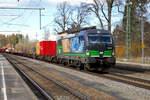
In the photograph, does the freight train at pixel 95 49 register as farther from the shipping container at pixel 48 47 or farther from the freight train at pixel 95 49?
the shipping container at pixel 48 47

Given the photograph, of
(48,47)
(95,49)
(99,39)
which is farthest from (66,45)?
(48,47)

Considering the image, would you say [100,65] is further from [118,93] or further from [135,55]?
[135,55]

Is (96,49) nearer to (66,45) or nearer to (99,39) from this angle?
(99,39)

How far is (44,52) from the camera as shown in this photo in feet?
109

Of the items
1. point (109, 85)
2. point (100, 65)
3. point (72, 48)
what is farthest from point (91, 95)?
point (72, 48)

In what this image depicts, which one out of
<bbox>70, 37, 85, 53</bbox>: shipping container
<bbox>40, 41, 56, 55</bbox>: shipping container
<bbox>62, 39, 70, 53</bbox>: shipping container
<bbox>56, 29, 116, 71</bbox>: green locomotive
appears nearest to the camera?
<bbox>56, 29, 116, 71</bbox>: green locomotive

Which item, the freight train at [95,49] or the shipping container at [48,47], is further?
the shipping container at [48,47]

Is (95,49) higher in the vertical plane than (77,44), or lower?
lower

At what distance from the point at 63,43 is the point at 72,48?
352 centimetres

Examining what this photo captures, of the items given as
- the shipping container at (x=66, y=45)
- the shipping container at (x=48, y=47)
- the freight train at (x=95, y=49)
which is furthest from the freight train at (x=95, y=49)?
the shipping container at (x=48, y=47)

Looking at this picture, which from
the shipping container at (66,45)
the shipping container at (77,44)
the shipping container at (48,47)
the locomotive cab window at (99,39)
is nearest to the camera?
the locomotive cab window at (99,39)

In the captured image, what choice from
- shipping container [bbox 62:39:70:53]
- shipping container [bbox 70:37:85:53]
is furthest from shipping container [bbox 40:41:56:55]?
shipping container [bbox 70:37:85:53]

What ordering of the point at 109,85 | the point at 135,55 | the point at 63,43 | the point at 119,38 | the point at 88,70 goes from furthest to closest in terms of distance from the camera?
the point at 119,38 → the point at 135,55 → the point at 63,43 → the point at 88,70 → the point at 109,85

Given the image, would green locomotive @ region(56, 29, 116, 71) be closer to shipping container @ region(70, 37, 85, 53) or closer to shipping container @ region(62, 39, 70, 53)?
shipping container @ region(70, 37, 85, 53)
